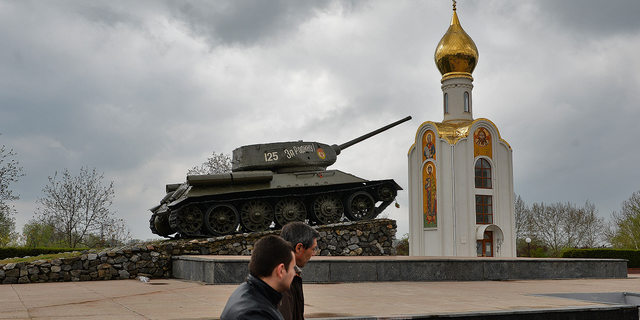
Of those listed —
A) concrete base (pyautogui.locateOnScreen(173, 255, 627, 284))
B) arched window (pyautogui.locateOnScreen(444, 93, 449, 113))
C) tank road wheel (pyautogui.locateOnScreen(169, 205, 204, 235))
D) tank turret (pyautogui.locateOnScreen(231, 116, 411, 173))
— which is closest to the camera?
concrete base (pyautogui.locateOnScreen(173, 255, 627, 284))

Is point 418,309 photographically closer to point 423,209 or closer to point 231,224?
point 231,224

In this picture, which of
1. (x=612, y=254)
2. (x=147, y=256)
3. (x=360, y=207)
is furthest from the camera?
(x=612, y=254)

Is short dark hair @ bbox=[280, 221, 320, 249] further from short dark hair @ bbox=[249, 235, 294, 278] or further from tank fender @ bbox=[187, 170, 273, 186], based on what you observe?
tank fender @ bbox=[187, 170, 273, 186]

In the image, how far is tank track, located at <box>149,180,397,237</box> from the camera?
16.9m

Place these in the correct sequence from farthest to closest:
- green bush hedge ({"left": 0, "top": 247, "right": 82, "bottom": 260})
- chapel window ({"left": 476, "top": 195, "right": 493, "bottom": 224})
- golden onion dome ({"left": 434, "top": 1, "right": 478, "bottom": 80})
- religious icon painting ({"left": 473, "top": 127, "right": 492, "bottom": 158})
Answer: golden onion dome ({"left": 434, "top": 1, "right": 478, "bottom": 80}) < religious icon painting ({"left": 473, "top": 127, "right": 492, "bottom": 158}) < chapel window ({"left": 476, "top": 195, "right": 493, "bottom": 224}) < green bush hedge ({"left": 0, "top": 247, "right": 82, "bottom": 260})

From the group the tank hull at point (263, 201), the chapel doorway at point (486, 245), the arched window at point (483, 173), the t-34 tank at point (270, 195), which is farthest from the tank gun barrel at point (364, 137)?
the chapel doorway at point (486, 245)

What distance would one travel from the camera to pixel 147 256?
579 inches

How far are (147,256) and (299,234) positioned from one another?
12095mm

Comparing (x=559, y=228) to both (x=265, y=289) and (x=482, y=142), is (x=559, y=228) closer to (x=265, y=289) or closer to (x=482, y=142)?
(x=482, y=142)

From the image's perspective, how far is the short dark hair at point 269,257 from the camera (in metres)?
2.73

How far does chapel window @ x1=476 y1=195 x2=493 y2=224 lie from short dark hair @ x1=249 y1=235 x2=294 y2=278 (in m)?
24.2

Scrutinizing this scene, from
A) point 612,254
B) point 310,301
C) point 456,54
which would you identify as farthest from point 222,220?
point 612,254

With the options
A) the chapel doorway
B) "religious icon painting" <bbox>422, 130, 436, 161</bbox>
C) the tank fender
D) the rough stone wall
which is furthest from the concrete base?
"religious icon painting" <bbox>422, 130, 436, 161</bbox>

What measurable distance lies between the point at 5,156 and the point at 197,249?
1841 cm
